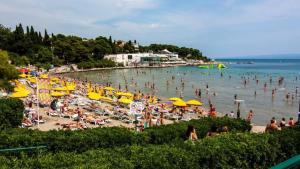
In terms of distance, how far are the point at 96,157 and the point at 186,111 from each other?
23228 millimetres

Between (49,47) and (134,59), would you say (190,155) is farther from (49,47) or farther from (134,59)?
(134,59)

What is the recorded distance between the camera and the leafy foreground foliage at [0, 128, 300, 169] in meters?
6.84

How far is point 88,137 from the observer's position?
394 inches

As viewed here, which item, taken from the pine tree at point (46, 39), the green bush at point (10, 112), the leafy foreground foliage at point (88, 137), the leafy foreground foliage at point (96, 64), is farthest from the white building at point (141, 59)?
the leafy foreground foliage at point (88, 137)

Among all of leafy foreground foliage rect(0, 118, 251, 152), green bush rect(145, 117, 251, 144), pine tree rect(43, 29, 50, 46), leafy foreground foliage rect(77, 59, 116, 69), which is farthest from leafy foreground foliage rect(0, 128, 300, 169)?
pine tree rect(43, 29, 50, 46)

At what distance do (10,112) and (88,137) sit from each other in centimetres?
706

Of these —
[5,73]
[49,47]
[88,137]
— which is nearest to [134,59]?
[49,47]

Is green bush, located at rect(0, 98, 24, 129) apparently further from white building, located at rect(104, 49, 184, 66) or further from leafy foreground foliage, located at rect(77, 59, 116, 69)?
white building, located at rect(104, 49, 184, 66)

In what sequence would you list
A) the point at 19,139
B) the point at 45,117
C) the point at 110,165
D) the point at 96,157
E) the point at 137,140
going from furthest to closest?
1. the point at 45,117
2. the point at 137,140
3. the point at 19,139
4. the point at 96,157
5. the point at 110,165

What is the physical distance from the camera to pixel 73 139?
9773mm

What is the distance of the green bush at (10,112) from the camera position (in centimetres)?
1512

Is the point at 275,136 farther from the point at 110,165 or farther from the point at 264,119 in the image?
the point at 264,119

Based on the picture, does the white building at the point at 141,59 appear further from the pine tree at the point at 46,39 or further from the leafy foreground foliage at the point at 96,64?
the pine tree at the point at 46,39

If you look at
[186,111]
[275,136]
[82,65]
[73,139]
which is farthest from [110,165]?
[82,65]
